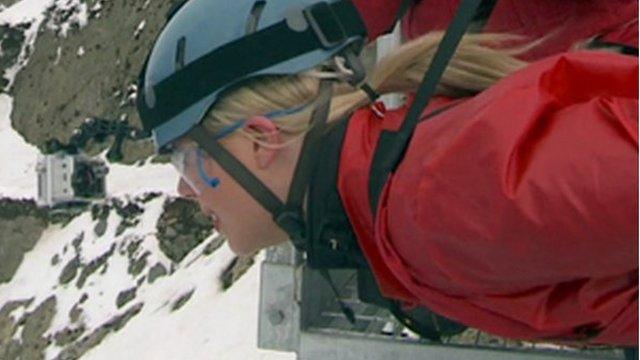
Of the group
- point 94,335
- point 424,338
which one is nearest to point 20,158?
point 94,335

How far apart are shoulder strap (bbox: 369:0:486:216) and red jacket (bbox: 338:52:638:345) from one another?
0.04 m

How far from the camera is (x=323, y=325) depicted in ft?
11.8

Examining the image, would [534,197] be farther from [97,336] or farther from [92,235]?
[92,235]

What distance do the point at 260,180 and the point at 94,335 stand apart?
22.6m

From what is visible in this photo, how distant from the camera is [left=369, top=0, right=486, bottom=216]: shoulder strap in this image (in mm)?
2289

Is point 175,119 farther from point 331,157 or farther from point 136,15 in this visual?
point 136,15

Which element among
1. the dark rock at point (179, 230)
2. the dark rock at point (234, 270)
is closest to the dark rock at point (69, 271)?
the dark rock at point (179, 230)

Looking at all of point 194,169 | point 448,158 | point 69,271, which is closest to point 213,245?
point 69,271

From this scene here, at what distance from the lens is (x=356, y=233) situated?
2580mm

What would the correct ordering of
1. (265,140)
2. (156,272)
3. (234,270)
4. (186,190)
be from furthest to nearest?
1. (156,272)
2. (234,270)
3. (186,190)
4. (265,140)

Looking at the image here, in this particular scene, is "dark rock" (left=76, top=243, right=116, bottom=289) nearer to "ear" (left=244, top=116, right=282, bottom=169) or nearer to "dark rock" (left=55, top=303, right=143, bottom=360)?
"dark rock" (left=55, top=303, right=143, bottom=360)

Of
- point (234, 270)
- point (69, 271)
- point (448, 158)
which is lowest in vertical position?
point (69, 271)

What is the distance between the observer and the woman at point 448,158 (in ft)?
6.52

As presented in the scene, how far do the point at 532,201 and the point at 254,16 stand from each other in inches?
37.6
